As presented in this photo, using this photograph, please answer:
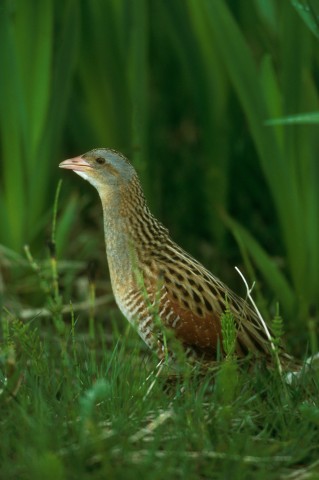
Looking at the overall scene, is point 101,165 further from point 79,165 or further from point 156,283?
point 156,283

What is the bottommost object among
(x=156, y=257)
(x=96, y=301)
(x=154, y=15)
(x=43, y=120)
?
(x=96, y=301)

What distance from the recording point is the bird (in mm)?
4051

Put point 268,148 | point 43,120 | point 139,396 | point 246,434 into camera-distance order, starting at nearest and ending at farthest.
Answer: point 246,434 < point 139,396 < point 268,148 < point 43,120

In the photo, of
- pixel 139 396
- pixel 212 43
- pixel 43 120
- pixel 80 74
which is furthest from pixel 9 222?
pixel 139 396

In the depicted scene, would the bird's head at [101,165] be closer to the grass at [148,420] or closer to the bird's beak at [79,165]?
the bird's beak at [79,165]

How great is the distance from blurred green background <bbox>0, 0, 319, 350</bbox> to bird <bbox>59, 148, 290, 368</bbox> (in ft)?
1.48

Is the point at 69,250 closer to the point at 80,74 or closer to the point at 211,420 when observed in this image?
the point at 80,74

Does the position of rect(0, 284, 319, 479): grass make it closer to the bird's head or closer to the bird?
the bird

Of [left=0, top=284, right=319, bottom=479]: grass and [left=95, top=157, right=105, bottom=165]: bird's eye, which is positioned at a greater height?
[left=95, top=157, right=105, bottom=165]: bird's eye

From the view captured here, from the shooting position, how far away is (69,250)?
644 centimetres

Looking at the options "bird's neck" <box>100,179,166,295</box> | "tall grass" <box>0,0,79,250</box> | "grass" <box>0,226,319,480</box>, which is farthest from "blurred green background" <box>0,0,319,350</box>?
"grass" <box>0,226,319,480</box>

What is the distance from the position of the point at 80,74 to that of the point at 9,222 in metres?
1.09

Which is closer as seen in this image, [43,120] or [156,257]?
[156,257]

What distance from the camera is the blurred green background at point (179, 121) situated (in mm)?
5238
